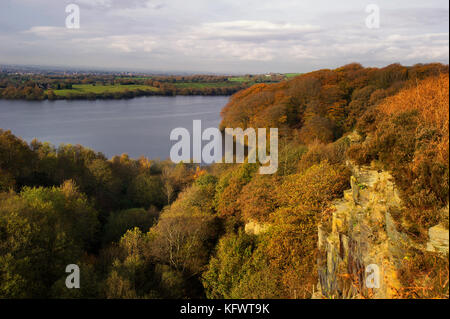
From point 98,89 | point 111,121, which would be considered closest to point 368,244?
point 111,121

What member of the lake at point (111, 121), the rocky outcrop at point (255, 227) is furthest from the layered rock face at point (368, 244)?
the lake at point (111, 121)

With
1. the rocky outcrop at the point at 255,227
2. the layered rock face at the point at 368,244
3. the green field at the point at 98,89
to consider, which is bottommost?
the rocky outcrop at the point at 255,227

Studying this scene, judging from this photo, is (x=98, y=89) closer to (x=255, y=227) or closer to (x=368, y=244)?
(x=255, y=227)

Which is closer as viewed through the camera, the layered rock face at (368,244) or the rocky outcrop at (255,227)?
the layered rock face at (368,244)

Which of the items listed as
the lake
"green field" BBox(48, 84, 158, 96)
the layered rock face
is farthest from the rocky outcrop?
"green field" BBox(48, 84, 158, 96)

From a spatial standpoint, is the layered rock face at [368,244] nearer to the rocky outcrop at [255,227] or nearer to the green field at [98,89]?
the rocky outcrop at [255,227]

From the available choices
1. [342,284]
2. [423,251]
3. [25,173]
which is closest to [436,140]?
[423,251]

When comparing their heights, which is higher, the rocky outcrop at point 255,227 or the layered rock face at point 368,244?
the layered rock face at point 368,244
